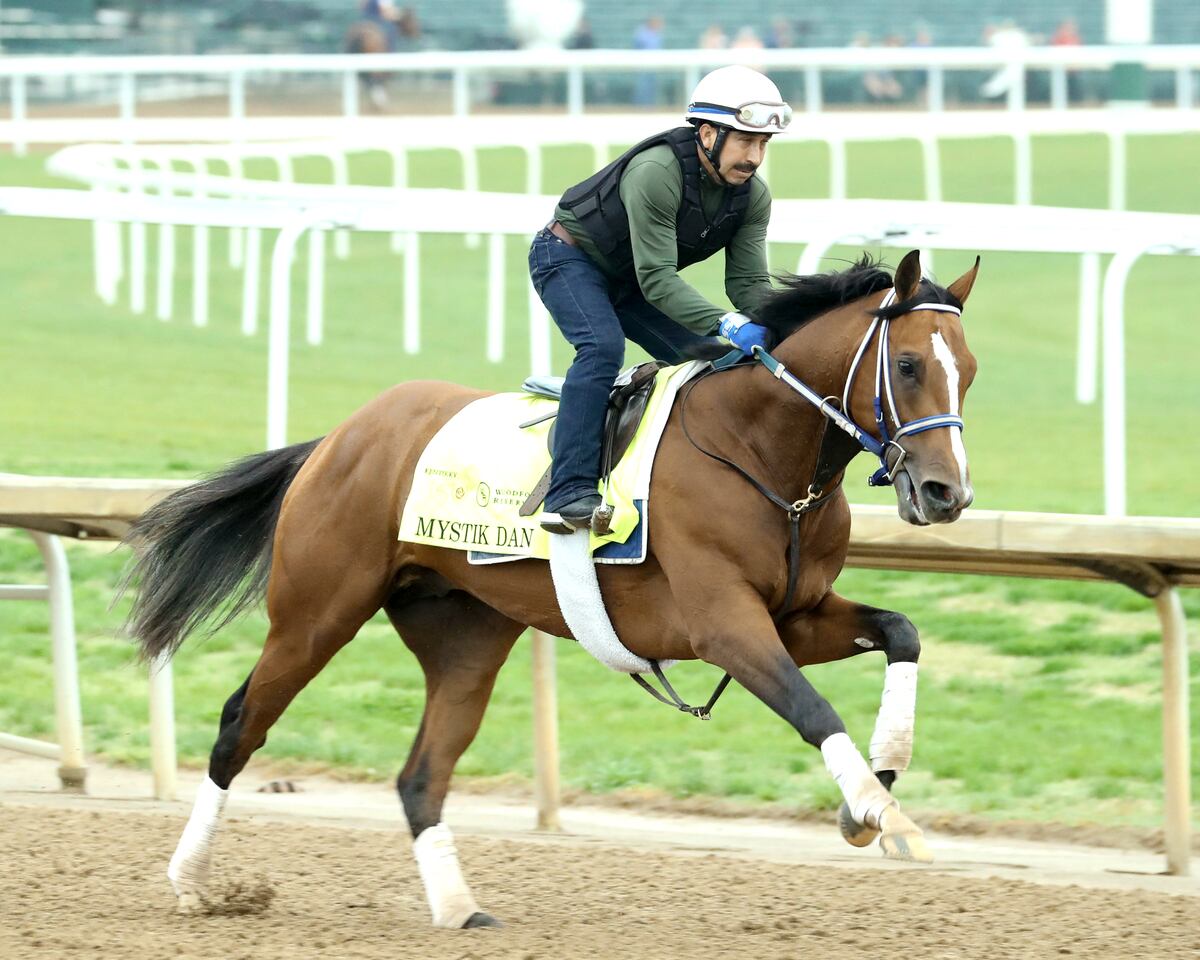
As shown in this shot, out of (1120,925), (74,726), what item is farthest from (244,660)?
(1120,925)

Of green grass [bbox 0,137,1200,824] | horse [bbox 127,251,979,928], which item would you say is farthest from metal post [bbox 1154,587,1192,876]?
horse [bbox 127,251,979,928]

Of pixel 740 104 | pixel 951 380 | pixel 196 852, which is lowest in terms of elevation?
pixel 196 852

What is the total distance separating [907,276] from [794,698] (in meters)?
0.93

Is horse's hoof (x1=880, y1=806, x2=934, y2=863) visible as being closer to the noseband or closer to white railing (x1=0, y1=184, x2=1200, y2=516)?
the noseband

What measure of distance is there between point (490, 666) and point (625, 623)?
684mm

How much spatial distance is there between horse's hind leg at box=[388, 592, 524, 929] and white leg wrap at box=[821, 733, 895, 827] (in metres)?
1.24

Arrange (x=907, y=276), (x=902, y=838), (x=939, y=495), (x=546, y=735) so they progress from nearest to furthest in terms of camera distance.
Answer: (x=902, y=838) < (x=939, y=495) < (x=907, y=276) < (x=546, y=735)

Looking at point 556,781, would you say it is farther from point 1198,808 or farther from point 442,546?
point 1198,808

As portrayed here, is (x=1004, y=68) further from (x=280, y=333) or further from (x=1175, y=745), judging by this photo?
(x=1175, y=745)

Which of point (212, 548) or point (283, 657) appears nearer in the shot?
point (283, 657)

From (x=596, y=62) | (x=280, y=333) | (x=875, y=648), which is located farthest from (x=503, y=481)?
(x=596, y=62)

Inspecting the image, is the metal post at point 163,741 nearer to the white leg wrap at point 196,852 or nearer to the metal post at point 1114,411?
the white leg wrap at point 196,852

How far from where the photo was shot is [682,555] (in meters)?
4.48

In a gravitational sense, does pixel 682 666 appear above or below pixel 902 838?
below
